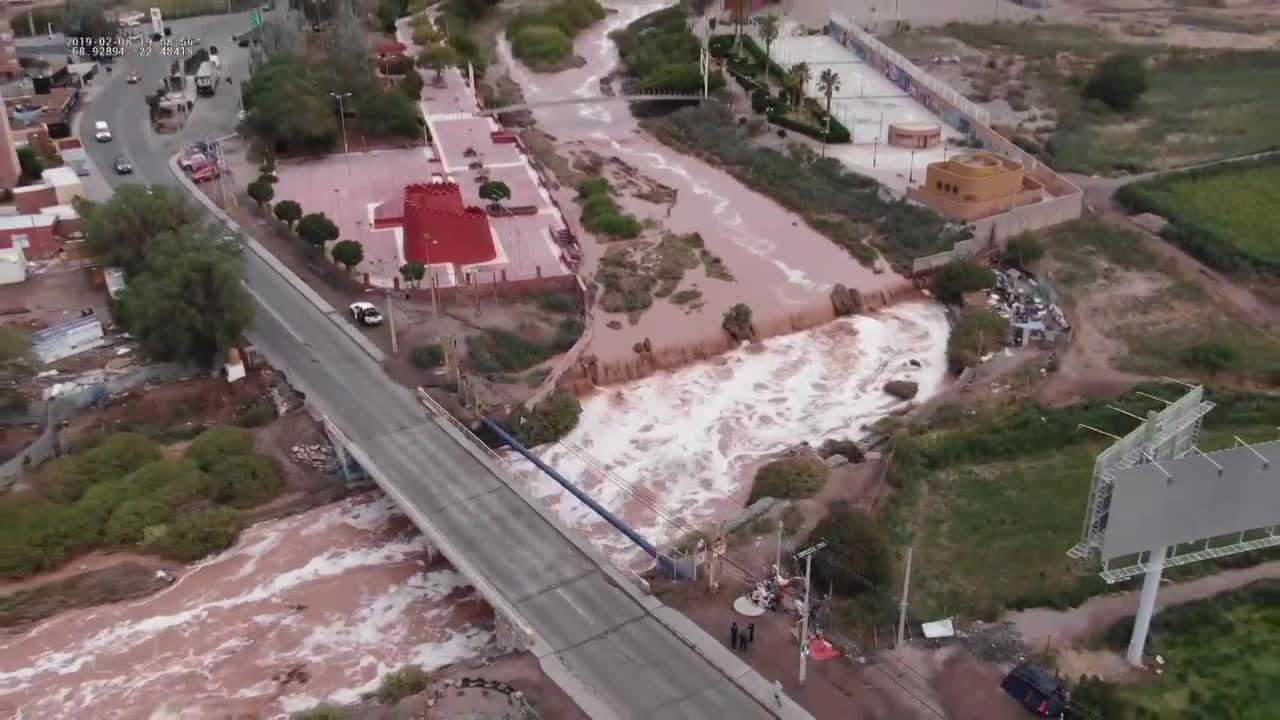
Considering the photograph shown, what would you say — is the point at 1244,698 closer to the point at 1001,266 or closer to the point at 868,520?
the point at 868,520

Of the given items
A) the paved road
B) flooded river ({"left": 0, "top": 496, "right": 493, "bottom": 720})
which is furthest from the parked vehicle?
flooded river ({"left": 0, "top": 496, "right": 493, "bottom": 720})

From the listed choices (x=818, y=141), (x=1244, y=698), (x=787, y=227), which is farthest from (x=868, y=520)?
(x=818, y=141)

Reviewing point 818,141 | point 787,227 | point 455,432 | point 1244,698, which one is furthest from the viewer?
point 818,141

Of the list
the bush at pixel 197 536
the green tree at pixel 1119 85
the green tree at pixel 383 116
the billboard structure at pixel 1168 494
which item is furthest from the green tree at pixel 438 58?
the billboard structure at pixel 1168 494

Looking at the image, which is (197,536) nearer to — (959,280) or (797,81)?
(959,280)

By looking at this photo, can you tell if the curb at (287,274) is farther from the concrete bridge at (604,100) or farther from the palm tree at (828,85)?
the palm tree at (828,85)

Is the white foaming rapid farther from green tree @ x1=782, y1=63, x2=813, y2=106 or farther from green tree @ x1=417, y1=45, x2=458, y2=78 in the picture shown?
green tree @ x1=417, y1=45, x2=458, y2=78
